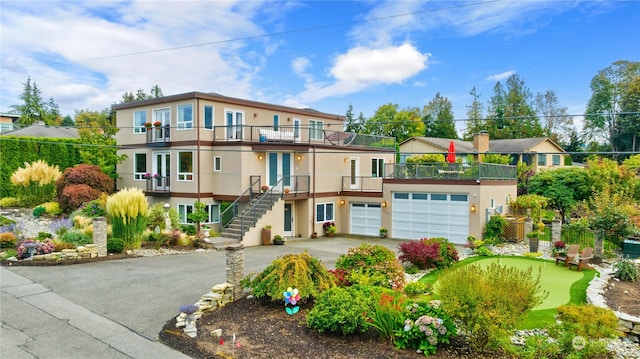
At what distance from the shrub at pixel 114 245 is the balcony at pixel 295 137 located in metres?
7.92

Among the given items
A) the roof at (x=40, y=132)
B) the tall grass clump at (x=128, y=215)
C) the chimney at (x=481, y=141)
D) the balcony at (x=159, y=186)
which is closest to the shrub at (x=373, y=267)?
the tall grass clump at (x=128, y=215)

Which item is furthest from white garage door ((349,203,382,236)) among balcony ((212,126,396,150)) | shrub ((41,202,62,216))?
shrub ((41,202,62,216))

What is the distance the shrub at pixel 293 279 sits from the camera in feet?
29.8

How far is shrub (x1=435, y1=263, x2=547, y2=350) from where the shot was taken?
266 inches

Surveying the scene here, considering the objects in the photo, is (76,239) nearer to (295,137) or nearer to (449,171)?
(295,137)

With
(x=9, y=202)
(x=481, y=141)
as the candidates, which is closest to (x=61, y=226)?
(x=9, y=202)

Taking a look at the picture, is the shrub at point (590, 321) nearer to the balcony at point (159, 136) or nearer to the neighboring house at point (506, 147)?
the balcony at point (159, 136)

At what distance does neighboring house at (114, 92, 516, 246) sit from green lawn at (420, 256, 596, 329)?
4900mm

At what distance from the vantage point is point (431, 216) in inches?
→ 843

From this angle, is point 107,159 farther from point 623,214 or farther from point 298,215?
point 623,214

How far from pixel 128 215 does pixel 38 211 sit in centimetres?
738

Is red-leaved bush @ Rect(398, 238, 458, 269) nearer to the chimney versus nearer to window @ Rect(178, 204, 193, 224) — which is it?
window @ Rect(178, 204, 193, 224)

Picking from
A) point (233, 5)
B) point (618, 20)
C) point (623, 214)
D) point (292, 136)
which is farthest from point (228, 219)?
point (618, 20)

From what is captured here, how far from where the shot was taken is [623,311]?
916 centimetres
